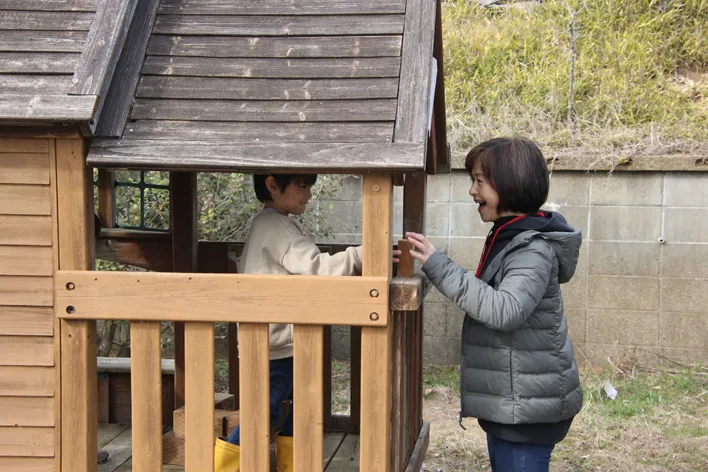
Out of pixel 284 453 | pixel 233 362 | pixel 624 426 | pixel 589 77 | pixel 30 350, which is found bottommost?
pixel 624 426

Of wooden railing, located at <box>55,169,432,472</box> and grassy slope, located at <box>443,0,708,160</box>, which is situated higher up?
grassy slope, located at <box>443,0,708,160</box>

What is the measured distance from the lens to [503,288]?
8.38ft

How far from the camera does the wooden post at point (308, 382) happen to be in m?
2.41

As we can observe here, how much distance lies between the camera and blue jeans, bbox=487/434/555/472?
267cm

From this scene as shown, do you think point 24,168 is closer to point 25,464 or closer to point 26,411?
point 26,411

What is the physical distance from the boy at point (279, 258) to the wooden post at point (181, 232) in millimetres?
681

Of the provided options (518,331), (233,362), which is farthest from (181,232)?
(518,331)

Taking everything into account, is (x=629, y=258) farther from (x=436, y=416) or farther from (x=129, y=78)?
→ (x=129, y=78)

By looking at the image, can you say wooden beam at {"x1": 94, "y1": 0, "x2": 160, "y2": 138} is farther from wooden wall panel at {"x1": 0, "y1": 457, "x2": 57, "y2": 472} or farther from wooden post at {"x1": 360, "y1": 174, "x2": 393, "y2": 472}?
wooden wall panel at {"x1": 0, "y1": 457, "x2": 57, "y2": 472}

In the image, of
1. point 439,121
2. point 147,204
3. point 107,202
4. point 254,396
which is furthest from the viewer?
point 147,204

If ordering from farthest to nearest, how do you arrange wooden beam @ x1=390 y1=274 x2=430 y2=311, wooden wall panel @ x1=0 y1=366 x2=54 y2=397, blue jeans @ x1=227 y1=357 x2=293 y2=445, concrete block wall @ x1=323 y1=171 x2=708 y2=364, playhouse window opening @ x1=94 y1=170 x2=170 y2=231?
1. concrete block wall @ x1=323 y1=171 x2=708 y2=364
2. playhouse window opening @ x1=94 y1=170 x2=170 y2=231
3. blue jeans @ x1=227 y1=357 x2=293 y2=445
4. wooden wall panel @ x1=0 y1=366 x2=54 y2=397
5. wooden beam @ x1=390 y1=274 x2=430 y2=311

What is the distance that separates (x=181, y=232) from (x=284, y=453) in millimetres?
1224

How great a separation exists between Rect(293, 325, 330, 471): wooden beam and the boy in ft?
1.18

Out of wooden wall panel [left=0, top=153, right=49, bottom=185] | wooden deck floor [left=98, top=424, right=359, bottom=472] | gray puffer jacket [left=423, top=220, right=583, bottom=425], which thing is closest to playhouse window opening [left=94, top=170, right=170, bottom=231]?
wooden deck floor [left=98, top=424, right=359, bottom=472]
